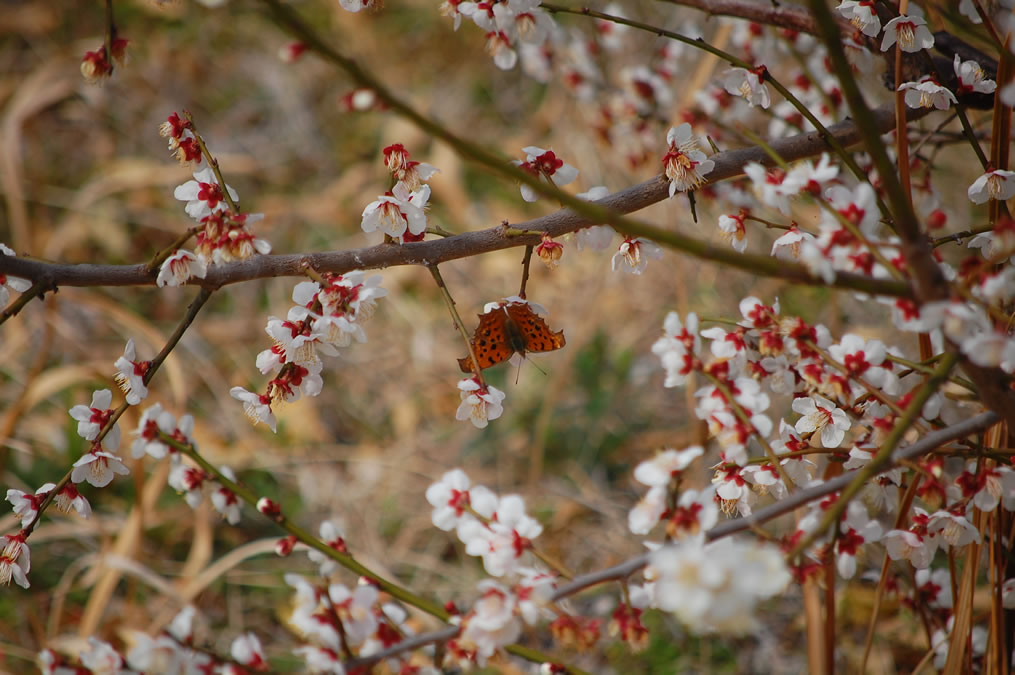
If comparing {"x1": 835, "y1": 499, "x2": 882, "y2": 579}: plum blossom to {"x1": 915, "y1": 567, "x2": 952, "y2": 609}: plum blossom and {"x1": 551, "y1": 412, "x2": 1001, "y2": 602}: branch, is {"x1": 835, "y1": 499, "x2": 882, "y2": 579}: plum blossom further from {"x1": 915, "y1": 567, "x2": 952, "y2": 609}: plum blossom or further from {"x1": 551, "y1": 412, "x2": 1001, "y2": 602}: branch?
{"x1": 915, "y1": 567, "x2": 952, "y2": 609}: plum blossom

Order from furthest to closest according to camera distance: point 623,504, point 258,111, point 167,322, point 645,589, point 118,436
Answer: point 258,111 → point 167,322 → point 623,504 → point 118,436 → point 645,589

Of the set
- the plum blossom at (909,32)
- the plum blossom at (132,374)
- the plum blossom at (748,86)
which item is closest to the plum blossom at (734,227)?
the plum blossom at (748,86)

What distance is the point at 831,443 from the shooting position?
3.46 ft

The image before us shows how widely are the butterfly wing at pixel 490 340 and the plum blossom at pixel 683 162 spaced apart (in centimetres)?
32

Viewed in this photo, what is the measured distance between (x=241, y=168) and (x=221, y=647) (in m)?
2.21

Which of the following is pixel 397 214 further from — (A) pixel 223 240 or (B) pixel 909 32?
(B) pixel 909 32

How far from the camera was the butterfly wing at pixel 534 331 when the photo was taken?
118cm

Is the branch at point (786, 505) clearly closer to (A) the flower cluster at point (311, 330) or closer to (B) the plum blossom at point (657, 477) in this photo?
(B) the plum blossom at point (657, 477)

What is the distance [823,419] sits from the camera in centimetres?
106

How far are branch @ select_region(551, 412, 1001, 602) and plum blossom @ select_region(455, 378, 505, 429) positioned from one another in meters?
0.30

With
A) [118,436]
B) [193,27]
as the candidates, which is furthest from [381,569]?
[193,27]

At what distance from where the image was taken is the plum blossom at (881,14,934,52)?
1.12 metres

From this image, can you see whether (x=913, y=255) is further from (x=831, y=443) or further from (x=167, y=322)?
(x=167, y=322)

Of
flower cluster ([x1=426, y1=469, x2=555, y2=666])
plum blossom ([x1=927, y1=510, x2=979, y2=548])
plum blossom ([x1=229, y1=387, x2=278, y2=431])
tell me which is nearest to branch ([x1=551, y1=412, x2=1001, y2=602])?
flower cluster ([x1=426, y1=469, x2=555, y2=666])
